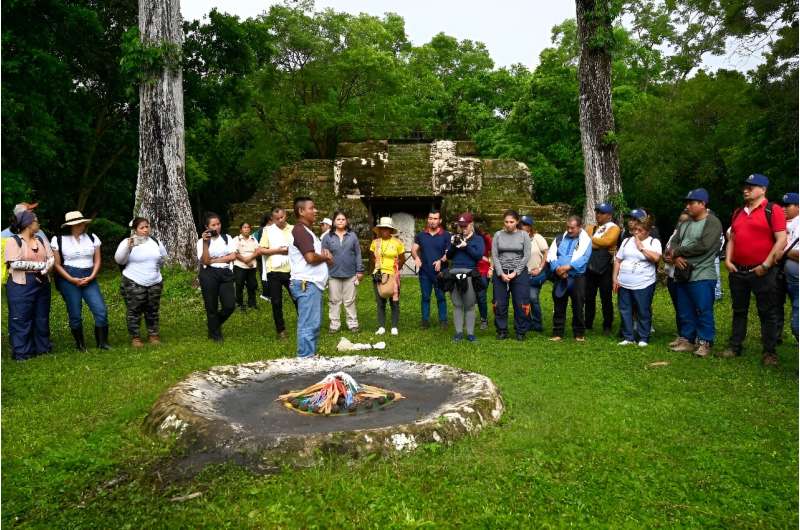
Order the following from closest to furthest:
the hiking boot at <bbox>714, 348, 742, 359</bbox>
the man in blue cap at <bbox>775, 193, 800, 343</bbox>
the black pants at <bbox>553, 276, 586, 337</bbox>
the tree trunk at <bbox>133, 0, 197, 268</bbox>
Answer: the man in blue cap at <bbox>775, 193, 800, 343</bbox> < the hiking boot at <bbox>714, 348, 742, 359</bbox> < the black pants at <bbox>553, 276, 586, 337</bbox> < the tree trunk at <bbox>133, 0, 197, 268</bbox>

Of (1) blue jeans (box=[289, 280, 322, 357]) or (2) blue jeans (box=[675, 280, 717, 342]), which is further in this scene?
(2) blue jeans (box=[675, 280, 717, 342])

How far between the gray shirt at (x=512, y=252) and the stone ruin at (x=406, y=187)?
33.8ft

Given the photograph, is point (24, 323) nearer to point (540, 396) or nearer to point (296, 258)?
point (296, 258)

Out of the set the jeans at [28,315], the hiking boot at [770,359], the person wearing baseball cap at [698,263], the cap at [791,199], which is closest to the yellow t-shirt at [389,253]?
the person wearing baseball cap at [698,263]

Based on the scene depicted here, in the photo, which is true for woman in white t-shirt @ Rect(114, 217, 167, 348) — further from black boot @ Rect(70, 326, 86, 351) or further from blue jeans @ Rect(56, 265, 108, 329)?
black boot @ Rect(70, 326, 86, 351)

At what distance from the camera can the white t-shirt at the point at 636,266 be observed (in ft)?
27.2

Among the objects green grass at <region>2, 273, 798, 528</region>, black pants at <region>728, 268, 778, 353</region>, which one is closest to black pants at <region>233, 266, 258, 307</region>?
green grass at <region>2, 273, 798, 528</region>

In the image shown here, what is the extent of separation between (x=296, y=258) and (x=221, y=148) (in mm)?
25494

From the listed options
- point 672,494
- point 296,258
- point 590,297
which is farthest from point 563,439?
point 590,297

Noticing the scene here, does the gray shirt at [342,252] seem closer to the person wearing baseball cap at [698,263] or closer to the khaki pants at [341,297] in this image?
the khaki pants at [341,297]

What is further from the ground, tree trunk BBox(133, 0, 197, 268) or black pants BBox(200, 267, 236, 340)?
tree trunk BBox(133, 0, 197, 268)

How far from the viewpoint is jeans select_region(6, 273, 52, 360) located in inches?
308

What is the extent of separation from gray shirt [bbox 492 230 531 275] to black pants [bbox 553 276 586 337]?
0.62 m

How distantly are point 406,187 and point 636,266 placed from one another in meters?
12.6
